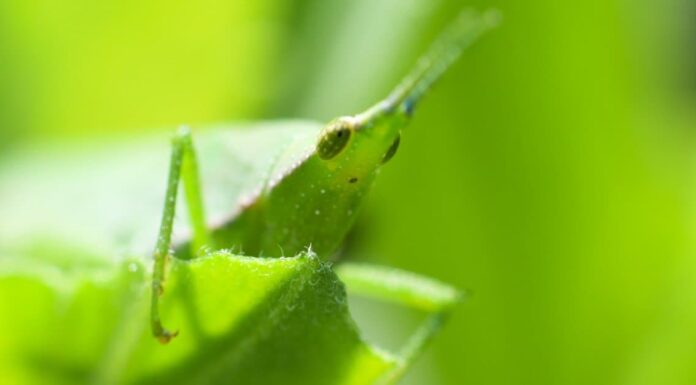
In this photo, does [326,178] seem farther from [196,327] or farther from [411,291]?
[411,291]

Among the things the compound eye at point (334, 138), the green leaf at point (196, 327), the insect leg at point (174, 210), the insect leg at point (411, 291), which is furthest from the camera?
the insect leg at point (411, 291)

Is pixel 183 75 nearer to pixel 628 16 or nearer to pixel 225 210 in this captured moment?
pixel 225 210

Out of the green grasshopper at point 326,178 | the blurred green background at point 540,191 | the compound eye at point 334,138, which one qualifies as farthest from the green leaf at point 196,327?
the blurred green background at point 540,191

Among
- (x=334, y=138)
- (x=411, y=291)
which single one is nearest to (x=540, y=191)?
(x=411, y=291)

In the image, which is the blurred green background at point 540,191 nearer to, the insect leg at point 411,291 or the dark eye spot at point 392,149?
the insect leg at point 411,291

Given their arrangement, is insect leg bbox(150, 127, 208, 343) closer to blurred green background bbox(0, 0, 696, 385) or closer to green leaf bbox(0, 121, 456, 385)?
green leaf bbox(0, 121, 456, 385)

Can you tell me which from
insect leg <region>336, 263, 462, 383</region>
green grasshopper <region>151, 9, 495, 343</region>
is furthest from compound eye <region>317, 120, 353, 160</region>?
insect leg <region>336, 263, 462, 383</region>

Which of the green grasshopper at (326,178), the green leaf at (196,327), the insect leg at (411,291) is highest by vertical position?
the green grasshopper at (326,178)
